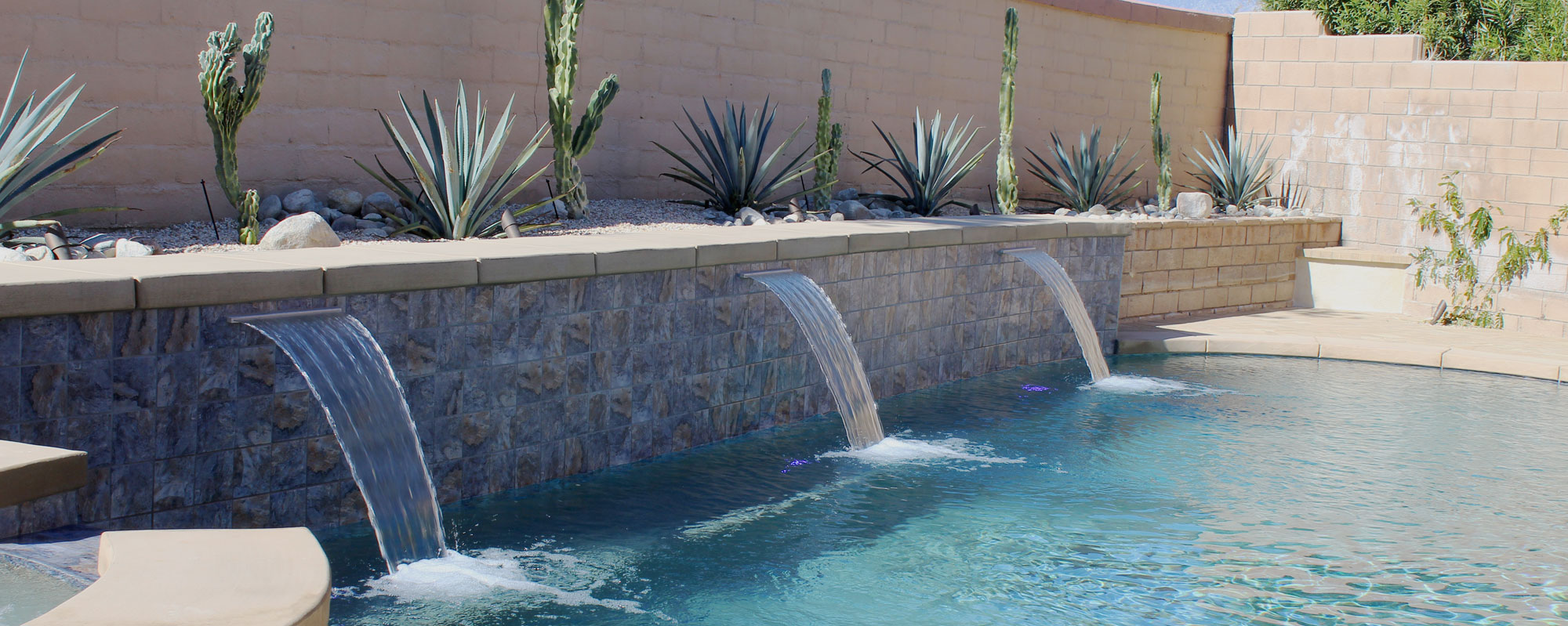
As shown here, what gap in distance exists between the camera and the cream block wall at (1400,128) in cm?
1148

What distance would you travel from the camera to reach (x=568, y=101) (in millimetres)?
7387

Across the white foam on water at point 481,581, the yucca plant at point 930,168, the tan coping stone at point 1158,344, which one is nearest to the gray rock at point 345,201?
the white foam on water at point 481,581

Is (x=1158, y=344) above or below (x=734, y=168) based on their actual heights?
below

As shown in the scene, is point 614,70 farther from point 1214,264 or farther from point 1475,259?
point 1475,259

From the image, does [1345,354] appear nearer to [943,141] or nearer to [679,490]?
[943,141]

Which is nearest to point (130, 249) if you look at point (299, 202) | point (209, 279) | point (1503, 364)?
point (299, 202)

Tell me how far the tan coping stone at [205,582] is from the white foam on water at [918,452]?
3.33m

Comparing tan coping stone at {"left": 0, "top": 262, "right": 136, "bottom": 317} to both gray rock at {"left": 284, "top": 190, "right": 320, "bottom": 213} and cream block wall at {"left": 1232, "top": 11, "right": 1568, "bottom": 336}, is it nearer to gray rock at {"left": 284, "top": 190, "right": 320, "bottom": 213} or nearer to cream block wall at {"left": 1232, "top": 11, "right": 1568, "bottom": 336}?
gray rock at {"left": 284, "top": 190, "right": 320, "bottom": 213}

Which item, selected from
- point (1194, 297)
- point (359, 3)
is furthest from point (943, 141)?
point (359, 3)

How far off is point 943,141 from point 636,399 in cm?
499

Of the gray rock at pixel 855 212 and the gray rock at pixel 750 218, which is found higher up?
the gray rock at pixel 855 212

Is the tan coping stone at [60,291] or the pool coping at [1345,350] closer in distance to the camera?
the tan coping stone at [60,291]

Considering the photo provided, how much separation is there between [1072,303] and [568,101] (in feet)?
11.4

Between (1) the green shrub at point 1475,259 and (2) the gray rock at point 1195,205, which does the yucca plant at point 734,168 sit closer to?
(2) the gray rock at point 1195,205
